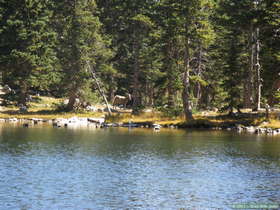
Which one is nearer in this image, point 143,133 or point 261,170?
point 261,170

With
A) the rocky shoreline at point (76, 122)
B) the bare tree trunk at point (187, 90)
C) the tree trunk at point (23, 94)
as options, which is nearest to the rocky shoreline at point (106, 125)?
the rocky shoreline at point (76, 122)

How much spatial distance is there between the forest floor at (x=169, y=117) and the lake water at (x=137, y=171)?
25.0ft

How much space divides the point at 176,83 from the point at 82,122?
17.0 metres

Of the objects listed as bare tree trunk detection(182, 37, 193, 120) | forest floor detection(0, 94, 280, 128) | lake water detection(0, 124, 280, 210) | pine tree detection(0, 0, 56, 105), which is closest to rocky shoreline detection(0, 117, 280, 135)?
forest floor detection(0, 94, 280, 128)

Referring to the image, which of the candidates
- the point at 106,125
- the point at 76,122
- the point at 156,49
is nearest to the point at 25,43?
the point at 76,122

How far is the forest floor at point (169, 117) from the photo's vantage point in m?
64.2

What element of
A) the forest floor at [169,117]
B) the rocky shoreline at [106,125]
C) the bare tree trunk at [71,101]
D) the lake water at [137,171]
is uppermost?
the bare tree trunk at [71,101]

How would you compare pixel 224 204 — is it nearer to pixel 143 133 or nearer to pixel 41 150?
pixel 41 150

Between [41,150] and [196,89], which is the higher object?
[196,89]

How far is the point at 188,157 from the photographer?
139 ft

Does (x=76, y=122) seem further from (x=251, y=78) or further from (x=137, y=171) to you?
(x=137, y=171)

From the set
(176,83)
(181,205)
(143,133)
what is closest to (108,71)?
(176,83)

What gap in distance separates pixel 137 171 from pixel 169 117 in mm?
34563

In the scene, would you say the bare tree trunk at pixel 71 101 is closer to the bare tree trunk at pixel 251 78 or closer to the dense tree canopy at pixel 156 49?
the dense tree canopy at pixel 156 49
